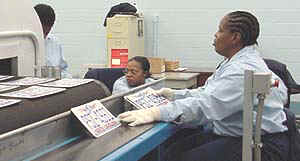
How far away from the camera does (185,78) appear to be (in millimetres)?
4082

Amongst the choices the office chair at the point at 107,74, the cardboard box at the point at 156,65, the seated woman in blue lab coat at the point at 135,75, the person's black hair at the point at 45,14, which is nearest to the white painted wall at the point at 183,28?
the cardboard box at the point at 156,65

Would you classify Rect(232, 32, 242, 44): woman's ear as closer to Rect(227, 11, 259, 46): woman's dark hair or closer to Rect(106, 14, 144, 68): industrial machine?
Rect(227, 11, 259, 46): woman's dark hair

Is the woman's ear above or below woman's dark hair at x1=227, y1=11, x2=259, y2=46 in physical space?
below

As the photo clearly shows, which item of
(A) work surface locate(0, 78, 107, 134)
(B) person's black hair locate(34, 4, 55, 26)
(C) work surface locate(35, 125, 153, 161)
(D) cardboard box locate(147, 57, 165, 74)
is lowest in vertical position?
(C) work surface locate(35, 125, 153, 161)

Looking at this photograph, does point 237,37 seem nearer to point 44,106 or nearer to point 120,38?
point 44,106

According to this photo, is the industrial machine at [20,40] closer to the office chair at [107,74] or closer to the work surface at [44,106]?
the work surface at [44,106]

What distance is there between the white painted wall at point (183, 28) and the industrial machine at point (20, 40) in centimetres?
311

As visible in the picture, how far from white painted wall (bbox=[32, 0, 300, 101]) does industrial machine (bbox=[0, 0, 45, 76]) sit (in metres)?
3.11

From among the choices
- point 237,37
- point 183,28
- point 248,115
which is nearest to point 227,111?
point 248,115

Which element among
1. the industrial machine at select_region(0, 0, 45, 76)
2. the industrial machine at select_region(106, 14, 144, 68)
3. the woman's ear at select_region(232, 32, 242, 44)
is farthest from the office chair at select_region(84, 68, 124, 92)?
the woman's ear at select_region(232, 32, 242, 44)

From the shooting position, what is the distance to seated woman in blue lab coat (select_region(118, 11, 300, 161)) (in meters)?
1.91

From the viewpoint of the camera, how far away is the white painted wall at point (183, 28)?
197 inches

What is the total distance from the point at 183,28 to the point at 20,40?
3365 millimetres

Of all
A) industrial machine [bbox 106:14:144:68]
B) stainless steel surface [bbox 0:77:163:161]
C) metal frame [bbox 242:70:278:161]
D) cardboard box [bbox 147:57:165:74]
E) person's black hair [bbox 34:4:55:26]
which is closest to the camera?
stainless steel surface [bbox 0:77:163:161]
